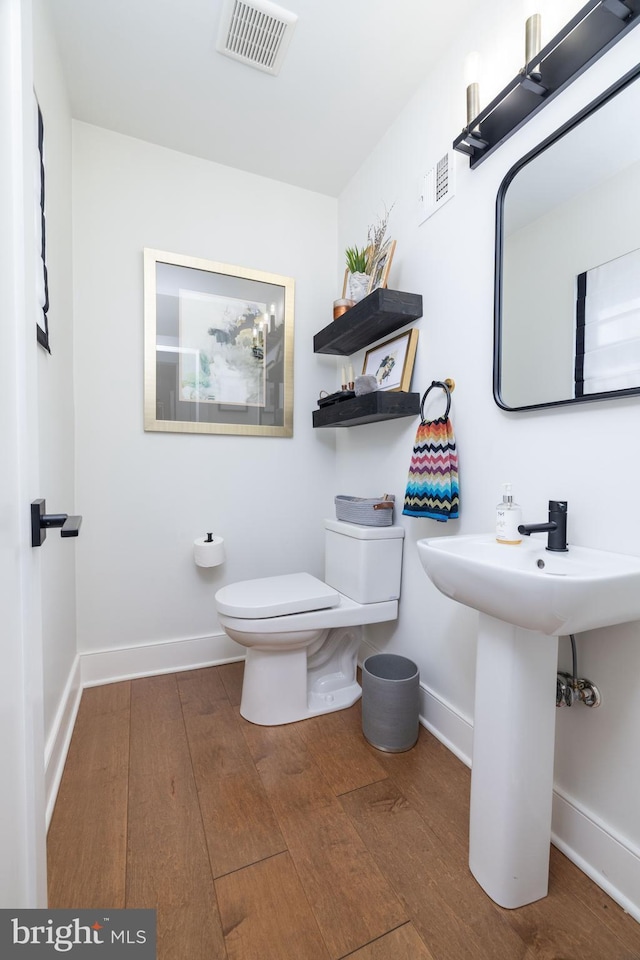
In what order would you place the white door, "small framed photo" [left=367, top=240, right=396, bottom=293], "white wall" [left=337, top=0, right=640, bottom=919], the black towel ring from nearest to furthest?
the white door < "white wall" [left=337, top=0, right=640, bottom=919] < the black towel ring < "small framed photo" [left=367, top=240, right=396, bottom=293]

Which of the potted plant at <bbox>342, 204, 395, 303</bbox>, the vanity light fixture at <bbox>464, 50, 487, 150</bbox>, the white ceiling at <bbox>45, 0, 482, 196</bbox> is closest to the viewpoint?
the vanity light fixture at <bbox>464, 50, 487, 150</bbox>

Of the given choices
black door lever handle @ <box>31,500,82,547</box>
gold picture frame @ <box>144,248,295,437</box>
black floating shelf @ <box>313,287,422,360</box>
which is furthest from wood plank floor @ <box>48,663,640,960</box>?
black floating shelf @ <box>313,287,422,360</box>

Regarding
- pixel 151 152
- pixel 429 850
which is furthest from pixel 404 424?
pixel 151 152

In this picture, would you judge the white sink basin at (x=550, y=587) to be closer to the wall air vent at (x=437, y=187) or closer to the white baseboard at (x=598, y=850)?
the white baseboard at (x=598, y=850)

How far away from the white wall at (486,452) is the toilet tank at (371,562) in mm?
58

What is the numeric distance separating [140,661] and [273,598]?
873mm

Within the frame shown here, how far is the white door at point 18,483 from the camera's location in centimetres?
57

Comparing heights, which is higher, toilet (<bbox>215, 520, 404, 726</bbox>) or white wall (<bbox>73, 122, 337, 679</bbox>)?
white wall (<bbox>73, 122, 337, 679</bbox>)

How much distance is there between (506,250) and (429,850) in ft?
5.65

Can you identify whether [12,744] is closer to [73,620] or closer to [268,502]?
[73,620]

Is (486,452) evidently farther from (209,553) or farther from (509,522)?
(209,553)

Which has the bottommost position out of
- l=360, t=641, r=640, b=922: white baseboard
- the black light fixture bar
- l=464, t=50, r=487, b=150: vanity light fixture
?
l=360, t=641, r=640, b=922: white baseboard

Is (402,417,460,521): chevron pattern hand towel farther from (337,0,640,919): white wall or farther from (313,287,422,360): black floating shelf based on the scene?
(313,287,422,360): black floating shelf

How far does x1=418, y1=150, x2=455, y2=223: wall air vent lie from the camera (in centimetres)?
153
